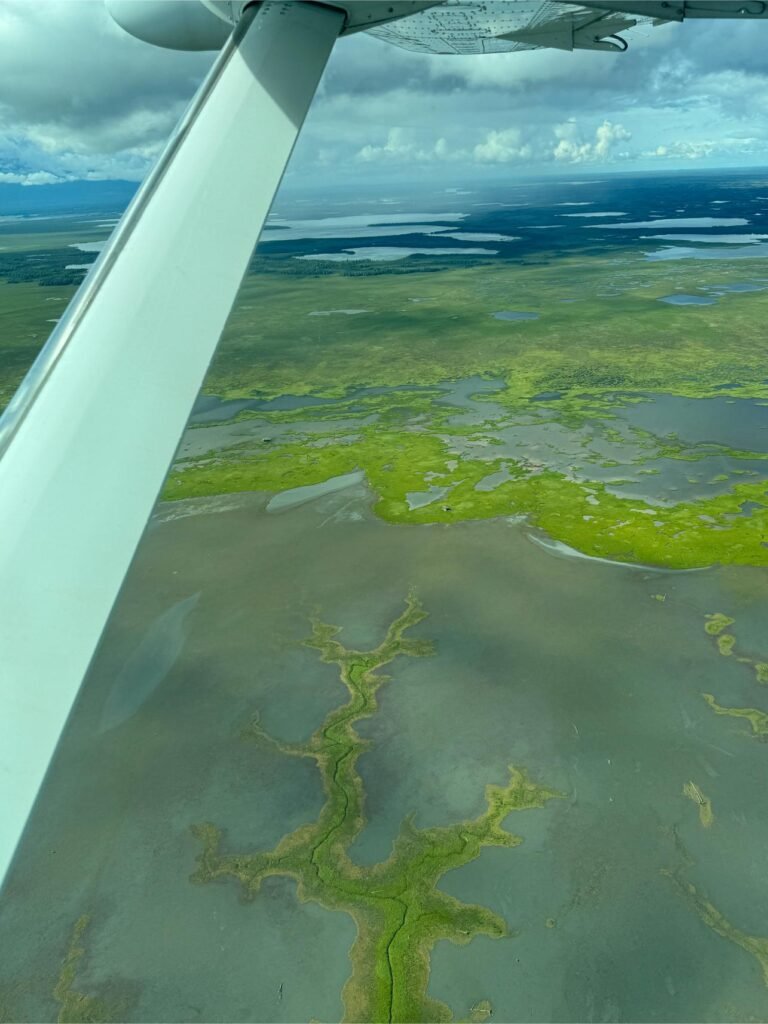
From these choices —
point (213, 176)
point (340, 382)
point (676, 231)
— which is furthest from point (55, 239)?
point (213, 176)

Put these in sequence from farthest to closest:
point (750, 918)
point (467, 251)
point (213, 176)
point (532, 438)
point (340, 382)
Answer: point (467, 251) → point (340, 382) → point (532, 438) → point (750, 918) → point (213, 176)

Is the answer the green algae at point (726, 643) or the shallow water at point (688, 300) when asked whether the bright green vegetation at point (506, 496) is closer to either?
the green algae at point (726, 643)

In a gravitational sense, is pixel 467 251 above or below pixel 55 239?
below

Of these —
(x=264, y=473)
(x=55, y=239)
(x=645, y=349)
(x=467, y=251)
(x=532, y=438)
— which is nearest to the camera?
(x=264, y=473)

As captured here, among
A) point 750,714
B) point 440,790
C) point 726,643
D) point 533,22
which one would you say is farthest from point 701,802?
point 533,22

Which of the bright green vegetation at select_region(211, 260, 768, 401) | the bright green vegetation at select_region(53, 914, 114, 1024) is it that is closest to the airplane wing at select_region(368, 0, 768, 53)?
the bright green vegetation at select_region(53, 914, 114, 1024)

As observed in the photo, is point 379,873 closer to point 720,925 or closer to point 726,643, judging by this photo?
point 720,925

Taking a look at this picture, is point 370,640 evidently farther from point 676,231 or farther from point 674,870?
point 676,231

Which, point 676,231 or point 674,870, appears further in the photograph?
point 676,231
